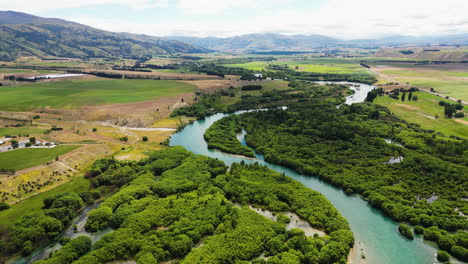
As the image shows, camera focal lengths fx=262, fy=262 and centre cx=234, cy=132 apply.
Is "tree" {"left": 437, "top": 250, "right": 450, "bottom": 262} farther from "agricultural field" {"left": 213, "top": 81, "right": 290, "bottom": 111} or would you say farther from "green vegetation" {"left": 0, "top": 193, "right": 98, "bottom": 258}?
"agricultural field" {"left": 213, "top": 81, "right": 290, "bottom": 111}

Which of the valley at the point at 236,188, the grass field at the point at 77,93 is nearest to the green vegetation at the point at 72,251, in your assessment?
the valley at the point at 236,188

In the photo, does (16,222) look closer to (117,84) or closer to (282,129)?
(282,129)

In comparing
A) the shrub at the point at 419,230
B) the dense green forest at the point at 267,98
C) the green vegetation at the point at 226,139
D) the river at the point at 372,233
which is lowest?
the river at the point at 372,233

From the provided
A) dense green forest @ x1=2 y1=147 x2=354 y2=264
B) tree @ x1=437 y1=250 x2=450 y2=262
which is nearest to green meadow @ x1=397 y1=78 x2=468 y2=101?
tree @ x1=437 y1=250 x2=450 y2=262

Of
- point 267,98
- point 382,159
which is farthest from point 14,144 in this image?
point 267,98

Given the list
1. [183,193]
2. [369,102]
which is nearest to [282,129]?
[183,193]

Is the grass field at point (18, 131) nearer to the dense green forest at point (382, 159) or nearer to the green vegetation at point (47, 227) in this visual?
the green vegetation at point (47, 227)
